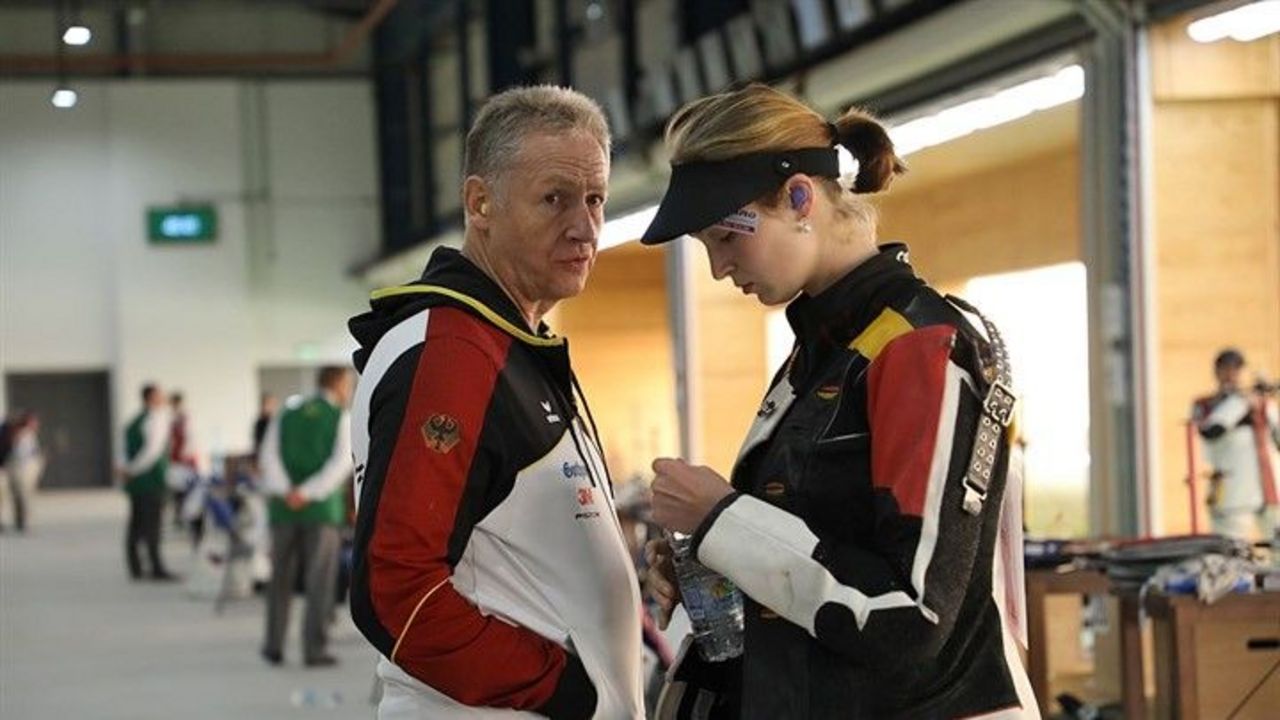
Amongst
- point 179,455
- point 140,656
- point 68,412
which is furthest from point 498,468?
point 68,412

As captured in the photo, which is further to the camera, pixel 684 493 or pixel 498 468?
pixel 498 468

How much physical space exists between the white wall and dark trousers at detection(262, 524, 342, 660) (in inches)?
779

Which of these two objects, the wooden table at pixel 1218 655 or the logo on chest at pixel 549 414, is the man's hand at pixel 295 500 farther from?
the logo on chest at pixel 549 414

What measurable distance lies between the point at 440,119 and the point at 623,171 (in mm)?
13095

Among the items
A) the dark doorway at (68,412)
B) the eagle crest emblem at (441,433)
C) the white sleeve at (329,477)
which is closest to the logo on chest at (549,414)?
the eagle crest emblem at (441,433)

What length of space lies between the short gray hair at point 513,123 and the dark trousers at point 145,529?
46.2ft

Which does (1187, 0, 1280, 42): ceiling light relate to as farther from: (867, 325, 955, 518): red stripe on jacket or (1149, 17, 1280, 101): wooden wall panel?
(867, 325, 955, 518): red stripe on jacket

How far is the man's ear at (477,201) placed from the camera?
8.20 ft

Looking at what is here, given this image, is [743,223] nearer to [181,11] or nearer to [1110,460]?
[1110,460]

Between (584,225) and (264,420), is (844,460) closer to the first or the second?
(584,225)

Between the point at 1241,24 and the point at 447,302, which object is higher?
the point at 1241,24

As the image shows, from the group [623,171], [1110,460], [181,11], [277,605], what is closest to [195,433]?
[181,11]

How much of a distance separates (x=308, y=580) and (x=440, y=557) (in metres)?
8.44

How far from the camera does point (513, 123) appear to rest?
247 centimetres
